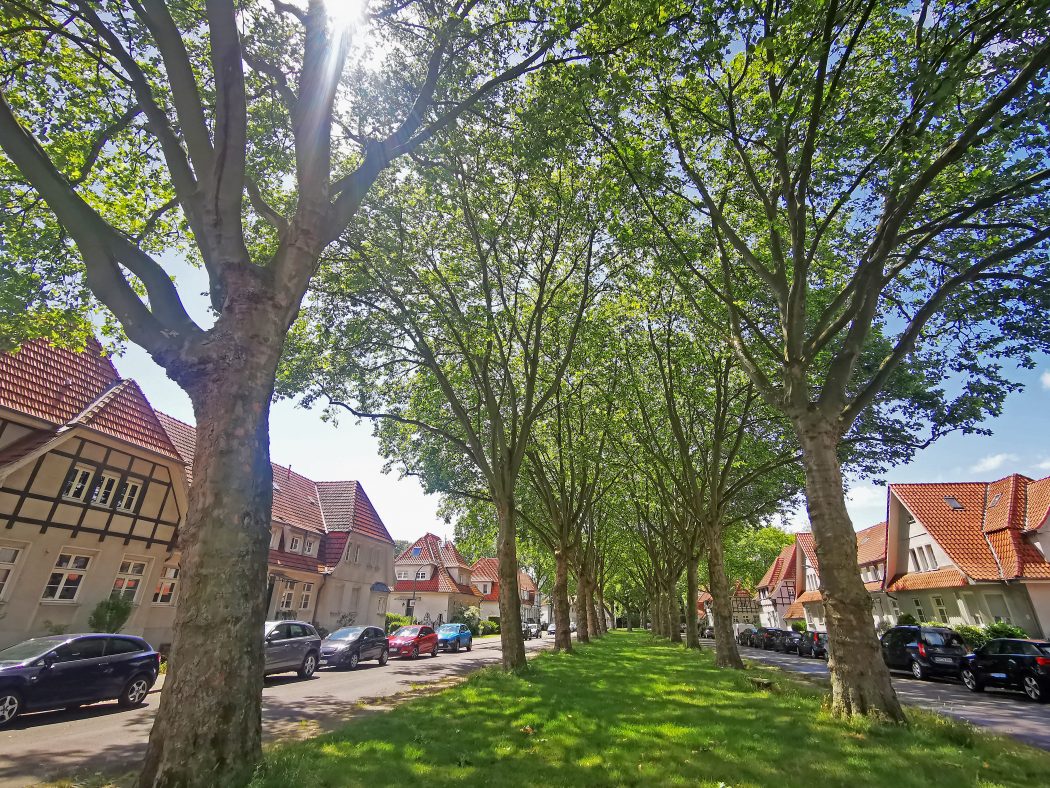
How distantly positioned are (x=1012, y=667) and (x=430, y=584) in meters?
48.0

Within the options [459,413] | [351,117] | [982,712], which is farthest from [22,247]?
[982,712]

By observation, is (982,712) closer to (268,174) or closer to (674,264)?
(674,264)

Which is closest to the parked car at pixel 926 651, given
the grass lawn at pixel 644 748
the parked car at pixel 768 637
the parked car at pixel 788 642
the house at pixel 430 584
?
the parked car at pixel 788 642

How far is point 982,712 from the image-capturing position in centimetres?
1180

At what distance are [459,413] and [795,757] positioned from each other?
11216 mm

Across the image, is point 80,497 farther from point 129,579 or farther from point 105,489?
point 129,579

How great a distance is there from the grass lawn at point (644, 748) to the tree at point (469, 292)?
632 cm

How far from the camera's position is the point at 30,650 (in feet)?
34.7

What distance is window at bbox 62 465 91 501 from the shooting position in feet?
57.9

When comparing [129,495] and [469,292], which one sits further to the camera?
[129,495]

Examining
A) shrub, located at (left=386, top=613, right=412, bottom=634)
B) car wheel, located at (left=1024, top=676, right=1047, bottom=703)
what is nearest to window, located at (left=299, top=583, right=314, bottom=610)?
shrub, located at (left=386, top=613, right=412, bottom=634)

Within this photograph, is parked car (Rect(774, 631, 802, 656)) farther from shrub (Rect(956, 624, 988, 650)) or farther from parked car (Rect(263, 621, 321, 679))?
parked car (Rect(263, 621, 321, 679))

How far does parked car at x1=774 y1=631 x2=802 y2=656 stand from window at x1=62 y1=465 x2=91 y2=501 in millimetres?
36824

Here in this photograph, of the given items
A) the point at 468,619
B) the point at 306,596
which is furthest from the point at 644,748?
the point at 468,619
